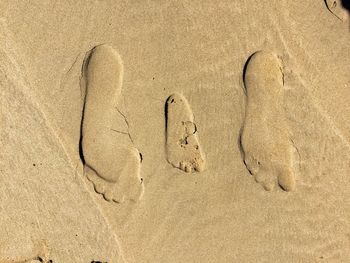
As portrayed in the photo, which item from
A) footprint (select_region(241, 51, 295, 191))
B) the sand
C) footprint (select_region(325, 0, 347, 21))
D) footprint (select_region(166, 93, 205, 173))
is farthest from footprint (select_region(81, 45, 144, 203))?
footprint (select_region(325, 0, 347, 21))

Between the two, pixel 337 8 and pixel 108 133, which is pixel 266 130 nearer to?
pixel 337 8

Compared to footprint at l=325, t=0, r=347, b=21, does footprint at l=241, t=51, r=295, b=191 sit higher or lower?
lower

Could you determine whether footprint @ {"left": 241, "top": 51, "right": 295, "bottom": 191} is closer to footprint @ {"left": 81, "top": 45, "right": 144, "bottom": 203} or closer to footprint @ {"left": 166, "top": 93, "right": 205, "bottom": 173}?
footprint @ {"left": 166, "top": 93, "right": 205, "bottom": 173}

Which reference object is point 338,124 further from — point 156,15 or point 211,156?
point 156,15

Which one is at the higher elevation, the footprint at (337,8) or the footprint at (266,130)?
the footprint at (337,8)

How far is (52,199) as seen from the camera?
259cm

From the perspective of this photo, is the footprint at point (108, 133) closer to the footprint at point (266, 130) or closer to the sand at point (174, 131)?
the sand at point (174, 131)

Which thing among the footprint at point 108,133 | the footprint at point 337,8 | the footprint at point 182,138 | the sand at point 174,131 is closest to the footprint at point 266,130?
Answer: the sand at point 174,131

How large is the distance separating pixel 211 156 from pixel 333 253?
0.88 meters

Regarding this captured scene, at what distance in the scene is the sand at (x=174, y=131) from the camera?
2516 mm

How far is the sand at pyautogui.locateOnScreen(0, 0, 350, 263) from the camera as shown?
8.25 feet

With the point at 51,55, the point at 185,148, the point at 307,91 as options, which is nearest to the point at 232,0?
the point at 307,91

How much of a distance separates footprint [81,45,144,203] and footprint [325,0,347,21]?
1234 millimetres

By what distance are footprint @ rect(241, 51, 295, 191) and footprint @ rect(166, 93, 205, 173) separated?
0.90 feet
